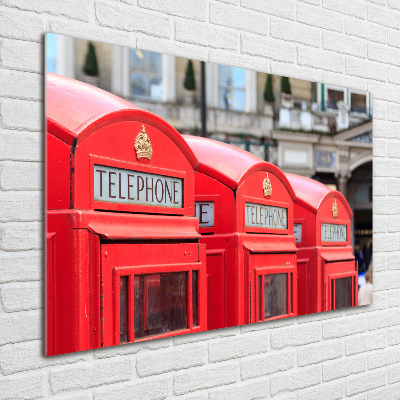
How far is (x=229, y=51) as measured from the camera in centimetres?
248

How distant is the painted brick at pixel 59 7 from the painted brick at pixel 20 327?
40.7 inches

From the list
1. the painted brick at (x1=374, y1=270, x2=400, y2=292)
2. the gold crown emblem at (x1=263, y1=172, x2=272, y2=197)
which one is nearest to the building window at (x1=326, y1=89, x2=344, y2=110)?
the gold crown emblem at (x1=263, y1=172, x2=272, y2=197)

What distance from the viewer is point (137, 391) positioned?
2.16 metres

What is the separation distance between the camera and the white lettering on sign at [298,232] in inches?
103

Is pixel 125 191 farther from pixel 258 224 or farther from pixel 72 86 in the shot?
pixel 258 224

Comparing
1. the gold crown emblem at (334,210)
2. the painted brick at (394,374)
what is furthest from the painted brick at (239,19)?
the painted brick at (394,374)

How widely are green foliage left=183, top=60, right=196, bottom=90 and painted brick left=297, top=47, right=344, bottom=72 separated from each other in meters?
0.67

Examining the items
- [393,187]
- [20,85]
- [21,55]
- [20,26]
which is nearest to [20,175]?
[20,85]

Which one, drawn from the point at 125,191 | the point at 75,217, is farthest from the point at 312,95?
the point at 75,217

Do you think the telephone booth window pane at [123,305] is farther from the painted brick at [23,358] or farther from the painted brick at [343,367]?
the painted brick at [343,367]

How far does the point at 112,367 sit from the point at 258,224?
85cm

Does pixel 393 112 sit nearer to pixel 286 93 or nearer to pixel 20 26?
pixel 286 93

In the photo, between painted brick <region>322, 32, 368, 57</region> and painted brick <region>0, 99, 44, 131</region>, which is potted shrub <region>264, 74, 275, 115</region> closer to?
painted brick <region>322, 32, 368, 57</region>

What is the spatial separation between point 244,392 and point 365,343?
840 millimetres
